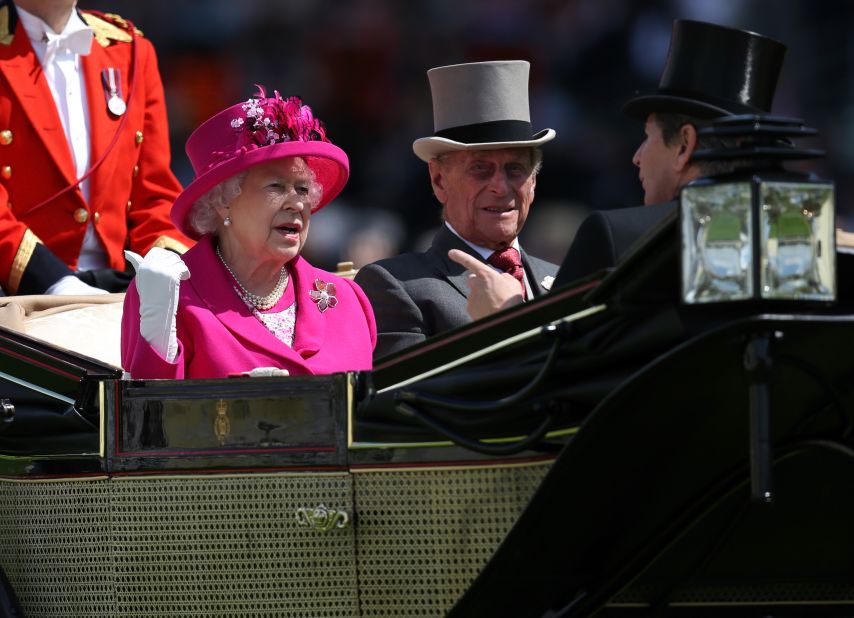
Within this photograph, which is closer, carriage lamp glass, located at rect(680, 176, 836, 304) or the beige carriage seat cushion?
carriage lamp glass, located at rect(680, 176, 836, 304)

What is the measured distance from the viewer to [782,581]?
2430 mm

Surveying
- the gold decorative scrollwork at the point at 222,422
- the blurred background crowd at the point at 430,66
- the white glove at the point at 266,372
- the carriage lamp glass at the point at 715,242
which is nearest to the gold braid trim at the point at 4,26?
the white glove at the point at 266,372

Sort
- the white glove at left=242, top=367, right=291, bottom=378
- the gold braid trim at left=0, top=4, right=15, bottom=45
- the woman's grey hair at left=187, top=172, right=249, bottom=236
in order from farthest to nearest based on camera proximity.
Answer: the gold braid trim at left=0, top=4, right=15, bottom=45 < the woman's grey hair at left=187, top=172, right=249, bottom=236 < the white glove at left=242, top=367, right=291, bottom=378

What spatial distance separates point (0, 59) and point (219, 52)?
378 centimetres

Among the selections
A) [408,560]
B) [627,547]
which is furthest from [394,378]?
[627,547]

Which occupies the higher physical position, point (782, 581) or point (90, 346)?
point (90, 346)

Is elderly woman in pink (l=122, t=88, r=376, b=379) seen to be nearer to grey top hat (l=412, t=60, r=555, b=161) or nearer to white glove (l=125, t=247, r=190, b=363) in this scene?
white glove (l=125, t=247, r=190, b=363)

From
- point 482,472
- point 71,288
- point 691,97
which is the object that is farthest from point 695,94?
point 71,288

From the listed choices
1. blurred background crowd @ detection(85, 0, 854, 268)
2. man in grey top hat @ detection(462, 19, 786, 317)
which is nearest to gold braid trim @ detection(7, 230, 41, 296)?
man in grey top hat @ detection(462, 19, 786, 317)

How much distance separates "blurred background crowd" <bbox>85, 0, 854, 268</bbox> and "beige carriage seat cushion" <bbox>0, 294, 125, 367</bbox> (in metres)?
3.43

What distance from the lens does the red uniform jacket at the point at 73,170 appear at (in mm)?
3861

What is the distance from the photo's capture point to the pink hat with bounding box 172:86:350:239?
3199mm

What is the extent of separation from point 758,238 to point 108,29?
281 centimetres

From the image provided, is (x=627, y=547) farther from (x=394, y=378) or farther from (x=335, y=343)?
(x=335, y=343)
